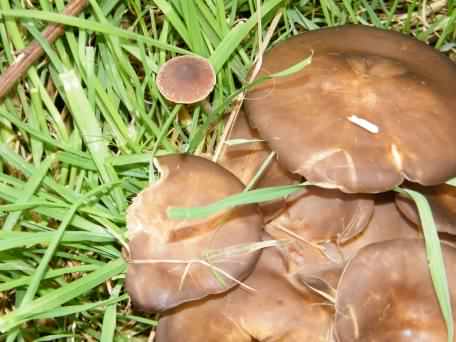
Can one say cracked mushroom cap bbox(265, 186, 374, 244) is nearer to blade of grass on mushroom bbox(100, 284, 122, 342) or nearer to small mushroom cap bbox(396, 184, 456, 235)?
small mushroom cap bbox(396, 184, 456, 235)

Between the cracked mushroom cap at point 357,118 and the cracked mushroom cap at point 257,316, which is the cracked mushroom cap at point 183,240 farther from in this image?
the cracked mushroom cap at point 357,118

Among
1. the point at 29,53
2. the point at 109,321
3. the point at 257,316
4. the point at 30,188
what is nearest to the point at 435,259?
the point at 257,316

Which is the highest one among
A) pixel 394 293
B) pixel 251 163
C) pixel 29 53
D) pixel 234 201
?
pixel 29 53

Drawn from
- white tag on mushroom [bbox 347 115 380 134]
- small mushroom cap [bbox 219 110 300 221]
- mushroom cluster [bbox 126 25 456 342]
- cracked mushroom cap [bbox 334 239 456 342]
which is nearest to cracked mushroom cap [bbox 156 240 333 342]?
mushroom cluster [bbox 126 25 456 342]

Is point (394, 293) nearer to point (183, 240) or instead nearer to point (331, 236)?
point (331, 236)

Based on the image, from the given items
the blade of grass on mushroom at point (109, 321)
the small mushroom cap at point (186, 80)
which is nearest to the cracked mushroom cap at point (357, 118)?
the small mushroom cap at point (186, 80)

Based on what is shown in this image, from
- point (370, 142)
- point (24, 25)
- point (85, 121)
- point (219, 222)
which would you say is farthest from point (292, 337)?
point (24, 25)
